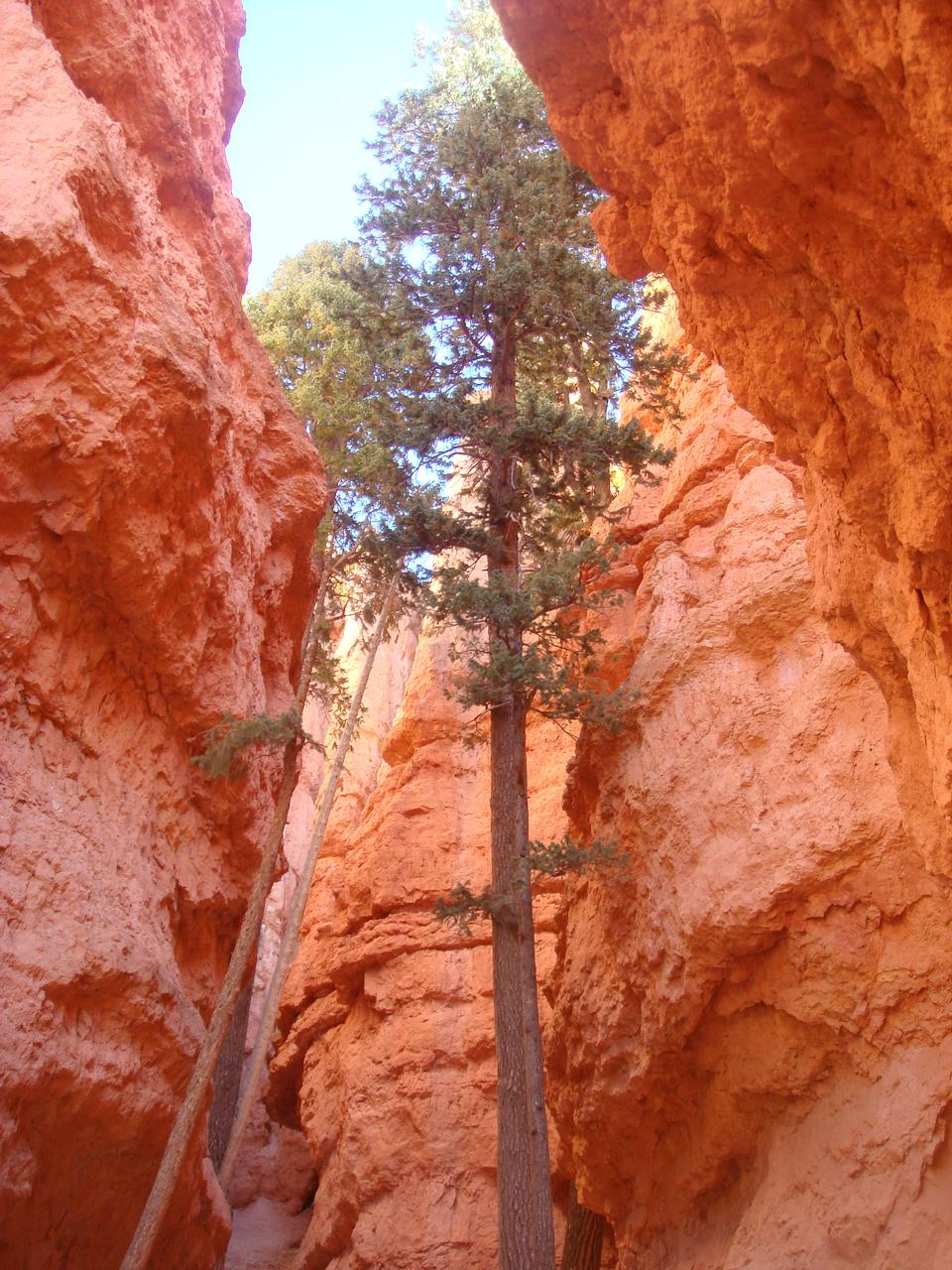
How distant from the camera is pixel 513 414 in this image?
1277 centimetres

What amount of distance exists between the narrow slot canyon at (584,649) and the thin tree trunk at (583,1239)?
0.06 m

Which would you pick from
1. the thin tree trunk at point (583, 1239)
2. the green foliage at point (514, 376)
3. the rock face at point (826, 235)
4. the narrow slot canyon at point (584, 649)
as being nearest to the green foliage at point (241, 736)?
the narrow slot canyon at point (584, 649)

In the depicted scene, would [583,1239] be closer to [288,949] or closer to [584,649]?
[584,649]

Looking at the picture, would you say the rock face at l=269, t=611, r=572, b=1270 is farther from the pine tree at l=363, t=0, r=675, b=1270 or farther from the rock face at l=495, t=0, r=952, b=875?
the rock face at l=495, t=0, r=952, b=875

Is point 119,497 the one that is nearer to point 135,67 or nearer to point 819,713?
point 135,67

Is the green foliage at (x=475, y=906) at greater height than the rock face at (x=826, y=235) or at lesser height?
lesser

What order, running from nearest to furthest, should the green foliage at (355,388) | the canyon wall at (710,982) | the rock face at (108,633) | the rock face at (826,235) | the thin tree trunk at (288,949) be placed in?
the rock face at (826,235)
the rock face at (108,633)
the canyon wall at (710,982)
the green foliage at (355,388)
the thin tree trunk at (288,949)

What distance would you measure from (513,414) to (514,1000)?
21.8ft

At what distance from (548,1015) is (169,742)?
23.7 ft

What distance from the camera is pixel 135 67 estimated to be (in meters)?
10.6

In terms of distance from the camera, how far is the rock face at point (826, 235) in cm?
434

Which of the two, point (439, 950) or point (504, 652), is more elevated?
point (504, 652)

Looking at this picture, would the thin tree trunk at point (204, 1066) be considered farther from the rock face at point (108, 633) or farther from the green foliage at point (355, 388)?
the green foliage at point (355, 388)

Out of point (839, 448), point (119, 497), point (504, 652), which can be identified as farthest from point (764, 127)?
point (504, 652)
